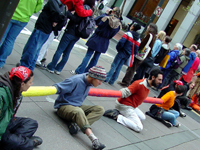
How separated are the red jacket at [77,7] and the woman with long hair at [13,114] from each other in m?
3.03

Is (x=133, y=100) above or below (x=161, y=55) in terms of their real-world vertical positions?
below

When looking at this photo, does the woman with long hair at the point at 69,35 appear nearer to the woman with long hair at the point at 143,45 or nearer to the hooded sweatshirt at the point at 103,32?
the hooded sweatshirt at the point at 103,32

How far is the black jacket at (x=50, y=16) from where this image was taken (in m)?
4.89

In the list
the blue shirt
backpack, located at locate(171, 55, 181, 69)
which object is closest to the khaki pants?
the blue shirt

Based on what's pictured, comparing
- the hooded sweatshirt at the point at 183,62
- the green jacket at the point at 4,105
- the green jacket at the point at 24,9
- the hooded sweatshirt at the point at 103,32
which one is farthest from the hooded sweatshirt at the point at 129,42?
the green jacket at the point at 4,105

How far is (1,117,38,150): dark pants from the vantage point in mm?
2732

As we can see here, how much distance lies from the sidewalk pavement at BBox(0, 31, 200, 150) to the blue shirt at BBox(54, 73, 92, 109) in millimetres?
358

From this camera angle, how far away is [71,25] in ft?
19.1

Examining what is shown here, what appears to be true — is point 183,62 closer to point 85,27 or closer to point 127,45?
point 127,45

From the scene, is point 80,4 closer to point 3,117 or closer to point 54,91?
point 54,91

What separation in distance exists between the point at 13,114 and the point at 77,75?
143 centimetres

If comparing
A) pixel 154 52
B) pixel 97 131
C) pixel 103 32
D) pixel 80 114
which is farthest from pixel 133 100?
pixel 154 52

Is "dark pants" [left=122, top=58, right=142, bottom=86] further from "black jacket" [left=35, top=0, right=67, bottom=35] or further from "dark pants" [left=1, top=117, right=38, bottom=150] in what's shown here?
"dark pants" [left=1, top=117, right=38, bottom=150]

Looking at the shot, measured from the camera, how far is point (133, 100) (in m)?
5.27
